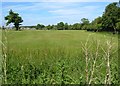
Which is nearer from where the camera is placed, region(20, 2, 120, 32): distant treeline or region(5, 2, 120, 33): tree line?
region(5, 2, 120, 33): tree line

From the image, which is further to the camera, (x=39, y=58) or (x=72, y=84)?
(x=39, y=58)

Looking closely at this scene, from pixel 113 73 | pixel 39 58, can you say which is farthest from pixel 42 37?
pixel 113 73

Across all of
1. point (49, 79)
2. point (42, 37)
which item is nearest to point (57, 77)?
point (49, 79)

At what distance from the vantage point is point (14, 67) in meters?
4.59

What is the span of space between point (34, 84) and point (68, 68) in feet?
2.57

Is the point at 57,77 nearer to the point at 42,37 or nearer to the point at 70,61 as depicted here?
the point at 70,61

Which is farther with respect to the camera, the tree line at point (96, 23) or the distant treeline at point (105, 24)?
the distant treeline at point (105, 24)

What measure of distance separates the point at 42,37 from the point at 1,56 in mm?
12855

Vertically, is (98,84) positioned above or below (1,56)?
below

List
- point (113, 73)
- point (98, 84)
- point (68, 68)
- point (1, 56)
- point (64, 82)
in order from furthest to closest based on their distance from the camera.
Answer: point (68, 68) → point (113, 73) → point (64, 82) → point (98, 84) → point (1, 56)

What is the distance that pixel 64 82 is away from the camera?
395 centimetres

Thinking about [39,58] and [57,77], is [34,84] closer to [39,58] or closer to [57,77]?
[57,77]

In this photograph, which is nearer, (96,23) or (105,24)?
(105,24)

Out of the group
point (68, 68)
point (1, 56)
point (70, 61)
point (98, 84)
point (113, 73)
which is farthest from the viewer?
point (70, 61)
